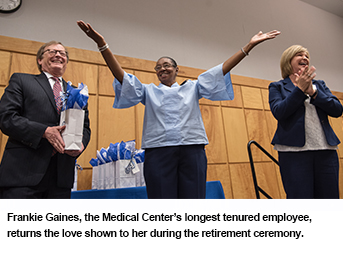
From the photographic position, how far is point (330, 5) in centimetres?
593

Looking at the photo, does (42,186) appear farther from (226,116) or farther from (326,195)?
(226,116)

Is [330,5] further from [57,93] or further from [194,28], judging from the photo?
[57,93]

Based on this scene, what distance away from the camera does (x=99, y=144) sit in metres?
3.01

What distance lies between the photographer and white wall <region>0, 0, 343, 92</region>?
126 inches

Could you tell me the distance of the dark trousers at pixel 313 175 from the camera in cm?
126

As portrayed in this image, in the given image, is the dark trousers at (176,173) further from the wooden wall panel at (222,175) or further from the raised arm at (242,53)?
the wooden wall panel at (222,175)

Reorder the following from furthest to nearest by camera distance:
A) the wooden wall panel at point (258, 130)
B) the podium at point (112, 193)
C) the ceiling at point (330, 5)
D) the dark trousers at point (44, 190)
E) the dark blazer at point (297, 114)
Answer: the ceiling at point (330, 5)
the wooden wall panel at point (258, 130)
the podium at point (112, 193)
the dark blazer at point (297, 114)
the dark trousers at point (44, 190)

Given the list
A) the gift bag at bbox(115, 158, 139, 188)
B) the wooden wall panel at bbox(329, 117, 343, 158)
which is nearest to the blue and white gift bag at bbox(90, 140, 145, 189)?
the gift bag at bbox(115, 158, 139, 188)

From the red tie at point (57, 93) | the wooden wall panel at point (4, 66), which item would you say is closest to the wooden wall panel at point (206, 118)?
the wooden wall panel at point (4, 66)

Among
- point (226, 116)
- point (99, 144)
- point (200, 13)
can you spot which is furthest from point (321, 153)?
point (200, 13)

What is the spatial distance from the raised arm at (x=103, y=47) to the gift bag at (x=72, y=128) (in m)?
0.37

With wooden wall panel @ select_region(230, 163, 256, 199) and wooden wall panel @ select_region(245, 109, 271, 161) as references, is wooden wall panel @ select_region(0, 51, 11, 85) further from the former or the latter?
wooden wall panel @ select_region(245, 109, 271, 161)

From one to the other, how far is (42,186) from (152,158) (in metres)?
0.53

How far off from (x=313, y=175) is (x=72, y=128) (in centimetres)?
126
